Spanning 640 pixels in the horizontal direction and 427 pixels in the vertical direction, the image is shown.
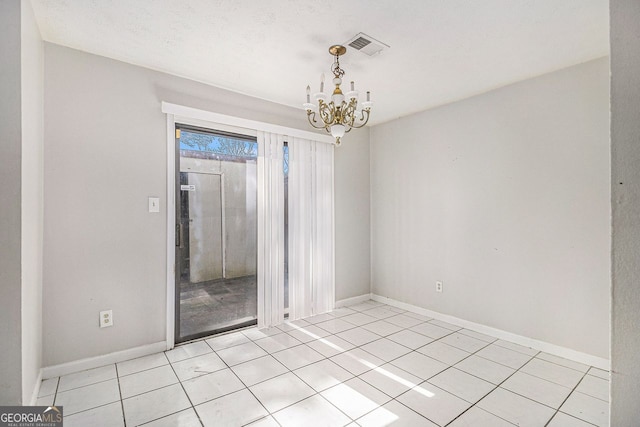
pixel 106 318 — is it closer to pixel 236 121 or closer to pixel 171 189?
pixel 171 189

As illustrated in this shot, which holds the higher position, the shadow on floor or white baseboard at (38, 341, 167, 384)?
the shadow on floor

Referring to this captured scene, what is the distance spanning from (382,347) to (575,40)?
9.82 feet

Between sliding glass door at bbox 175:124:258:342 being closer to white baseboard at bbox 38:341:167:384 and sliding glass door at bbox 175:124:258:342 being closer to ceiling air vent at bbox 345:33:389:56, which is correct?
white baseboard at bbox 38:341:167:384

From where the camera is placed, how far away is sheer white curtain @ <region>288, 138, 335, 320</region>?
3.58m

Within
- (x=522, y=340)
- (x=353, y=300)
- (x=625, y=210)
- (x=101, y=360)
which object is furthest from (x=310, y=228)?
(x=625, y=210)

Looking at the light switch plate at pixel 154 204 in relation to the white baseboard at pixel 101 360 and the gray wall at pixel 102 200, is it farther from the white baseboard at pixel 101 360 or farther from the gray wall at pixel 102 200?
the white baseboard at pixel 101 360

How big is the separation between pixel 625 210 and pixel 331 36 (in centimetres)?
200

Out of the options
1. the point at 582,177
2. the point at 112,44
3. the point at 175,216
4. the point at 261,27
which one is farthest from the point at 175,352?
Answer: the point at 582,177

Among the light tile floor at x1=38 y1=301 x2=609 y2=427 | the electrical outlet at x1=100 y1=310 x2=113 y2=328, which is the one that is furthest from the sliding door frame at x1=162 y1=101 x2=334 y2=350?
the electrical outlet at x1=100 y1=310 x2=113 y2=328

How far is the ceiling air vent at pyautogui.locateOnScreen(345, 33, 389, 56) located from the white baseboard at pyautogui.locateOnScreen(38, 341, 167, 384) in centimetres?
309

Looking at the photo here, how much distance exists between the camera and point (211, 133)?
312cm

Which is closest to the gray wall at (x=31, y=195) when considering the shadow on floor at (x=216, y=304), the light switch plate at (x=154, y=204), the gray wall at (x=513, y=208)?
the light switch plate at (x=154, y=204)

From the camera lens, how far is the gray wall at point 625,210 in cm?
103

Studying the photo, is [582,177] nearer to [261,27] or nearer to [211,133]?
[261,27]
